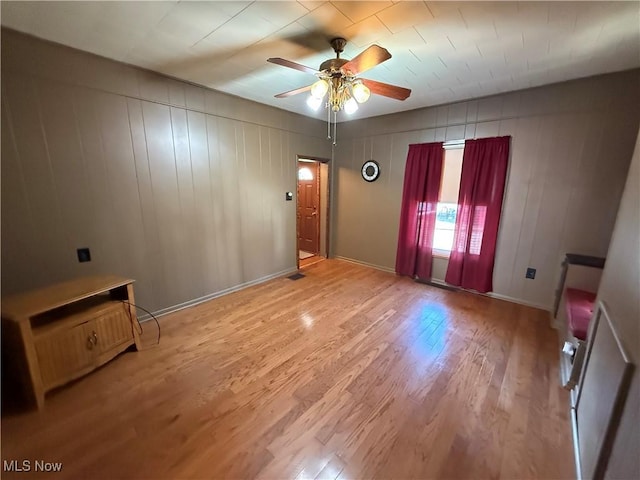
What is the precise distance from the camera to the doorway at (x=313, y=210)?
4891mm

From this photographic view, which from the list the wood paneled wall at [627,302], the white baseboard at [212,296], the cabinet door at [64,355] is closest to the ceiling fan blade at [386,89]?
the wood paneled wall at [627,302]

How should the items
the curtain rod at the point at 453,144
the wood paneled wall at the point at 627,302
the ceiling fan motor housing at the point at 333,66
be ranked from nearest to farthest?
the wood paneled wall at the point at 627,302
the ceiling fan motor housing at the point at 333,66
the curtain rod at the point at 453,144

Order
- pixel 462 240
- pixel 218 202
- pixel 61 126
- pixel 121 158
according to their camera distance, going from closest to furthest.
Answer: pixel 61 126
pixel 121 158
pixel 218 202
pixel 462 240

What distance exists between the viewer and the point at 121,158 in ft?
7.85

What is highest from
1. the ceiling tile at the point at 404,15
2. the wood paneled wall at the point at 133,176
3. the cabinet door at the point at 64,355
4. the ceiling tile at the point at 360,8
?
the ceiling tile at the point at 404,15

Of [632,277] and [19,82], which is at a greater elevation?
[19,82]

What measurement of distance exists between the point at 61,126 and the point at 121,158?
1.41 feet

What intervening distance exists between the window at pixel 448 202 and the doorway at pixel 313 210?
2.01 meters

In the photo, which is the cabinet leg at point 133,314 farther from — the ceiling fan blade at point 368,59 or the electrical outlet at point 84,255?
the ceiling fan blade at point 368,59

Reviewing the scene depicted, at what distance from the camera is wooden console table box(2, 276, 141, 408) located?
158 cm

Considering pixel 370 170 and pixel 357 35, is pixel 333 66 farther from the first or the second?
pixel 370 170

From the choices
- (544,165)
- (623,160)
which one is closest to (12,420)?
(544,165)

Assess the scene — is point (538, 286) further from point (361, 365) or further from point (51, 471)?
point (51, 471)

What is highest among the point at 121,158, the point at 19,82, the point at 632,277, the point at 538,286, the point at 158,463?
the point at 19,82
